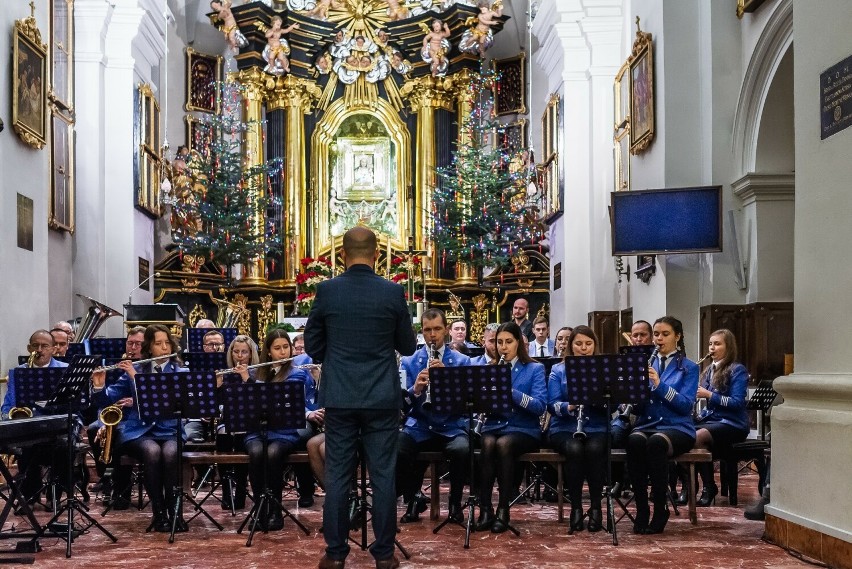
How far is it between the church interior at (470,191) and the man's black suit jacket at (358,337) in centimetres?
122

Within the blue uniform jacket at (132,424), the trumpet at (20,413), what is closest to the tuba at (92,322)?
the blue uniform jacket at (132,424)

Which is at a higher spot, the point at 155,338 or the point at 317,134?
the point at 317,134

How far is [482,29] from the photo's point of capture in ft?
73.8

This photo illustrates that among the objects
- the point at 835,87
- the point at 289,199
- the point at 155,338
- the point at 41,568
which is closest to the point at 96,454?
the point at 155,338

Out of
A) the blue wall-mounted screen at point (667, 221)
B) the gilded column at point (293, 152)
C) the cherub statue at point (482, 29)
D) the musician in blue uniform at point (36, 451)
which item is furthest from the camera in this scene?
the gilded column at point (293, 152)

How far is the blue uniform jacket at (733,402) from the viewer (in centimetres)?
880

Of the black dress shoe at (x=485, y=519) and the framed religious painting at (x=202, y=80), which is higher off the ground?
the framed religious painting at (x=202, y=80)

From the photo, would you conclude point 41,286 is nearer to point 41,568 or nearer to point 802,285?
point 41,568

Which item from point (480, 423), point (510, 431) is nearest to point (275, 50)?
point (480, 423)

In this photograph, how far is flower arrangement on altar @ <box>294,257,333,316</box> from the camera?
19.0m

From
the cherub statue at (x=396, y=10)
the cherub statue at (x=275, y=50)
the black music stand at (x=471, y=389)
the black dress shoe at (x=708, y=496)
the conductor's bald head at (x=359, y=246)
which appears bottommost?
the black dress shoe at (x=708, y=496)

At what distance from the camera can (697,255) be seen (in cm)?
1223

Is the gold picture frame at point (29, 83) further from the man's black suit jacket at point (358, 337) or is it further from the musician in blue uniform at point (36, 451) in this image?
the man's black suit jacket at point (358, 337)

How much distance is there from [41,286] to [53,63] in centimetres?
395
